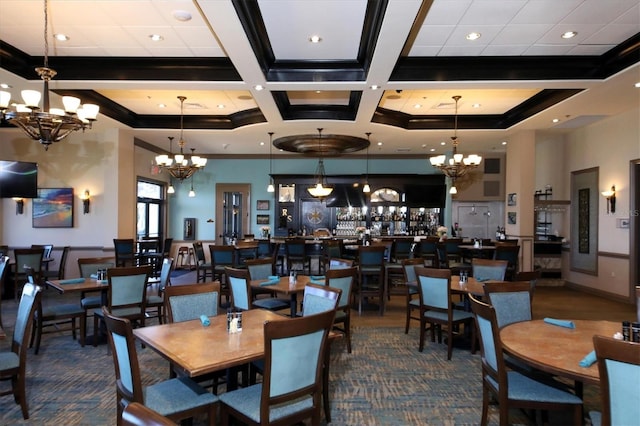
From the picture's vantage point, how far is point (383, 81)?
5266 mm

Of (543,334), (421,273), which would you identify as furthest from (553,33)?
(543,334)

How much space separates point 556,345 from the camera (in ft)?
8.08

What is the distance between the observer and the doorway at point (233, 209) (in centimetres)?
1177

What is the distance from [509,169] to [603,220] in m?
2.13

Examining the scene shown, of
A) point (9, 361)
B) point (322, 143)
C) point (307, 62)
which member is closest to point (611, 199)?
point (322, 143)

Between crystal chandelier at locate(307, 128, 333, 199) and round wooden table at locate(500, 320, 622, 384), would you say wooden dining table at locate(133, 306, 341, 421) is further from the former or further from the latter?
crystal chandelier at locate(307, 128, 333, 199)

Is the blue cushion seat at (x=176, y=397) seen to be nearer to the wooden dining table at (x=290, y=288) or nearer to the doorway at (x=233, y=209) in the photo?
the wooden dining table at (x=290, y=288)

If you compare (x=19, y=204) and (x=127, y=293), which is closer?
(x=127, y=293)

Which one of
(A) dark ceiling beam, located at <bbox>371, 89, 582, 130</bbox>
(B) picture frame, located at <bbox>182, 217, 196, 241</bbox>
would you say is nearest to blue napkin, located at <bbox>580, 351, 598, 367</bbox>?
(A) dark ceiling beam, located at <bbox>371, 89, 582, 130</bbox>

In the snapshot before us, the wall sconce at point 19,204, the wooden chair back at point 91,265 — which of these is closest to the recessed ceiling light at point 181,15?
the wooden chair back at point 91,265

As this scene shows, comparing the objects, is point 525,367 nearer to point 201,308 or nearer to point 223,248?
point 201,308

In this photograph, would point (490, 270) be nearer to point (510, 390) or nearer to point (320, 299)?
point (510, 390)

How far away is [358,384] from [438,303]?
138 centimetres

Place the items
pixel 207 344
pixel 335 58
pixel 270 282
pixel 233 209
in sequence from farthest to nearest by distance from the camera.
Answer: pixel 233 209, pixel 335 58, pixel 270 282, pixel 207 344
